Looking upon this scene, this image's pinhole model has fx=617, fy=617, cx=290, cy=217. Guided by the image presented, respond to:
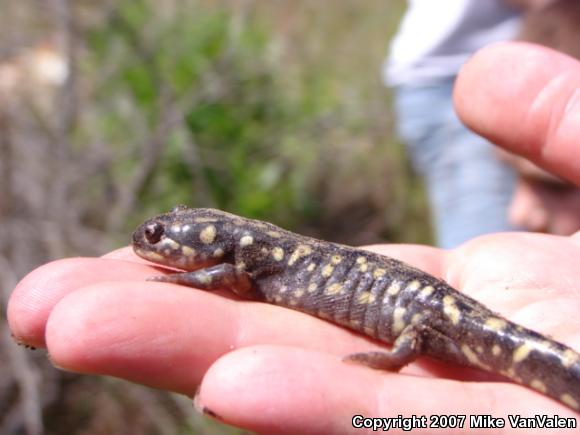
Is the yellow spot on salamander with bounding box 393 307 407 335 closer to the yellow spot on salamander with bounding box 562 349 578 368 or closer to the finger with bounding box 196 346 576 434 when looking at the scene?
the finger with bounding box 196 346 576 434

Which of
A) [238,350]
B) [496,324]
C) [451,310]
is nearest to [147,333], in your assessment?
[238,350]

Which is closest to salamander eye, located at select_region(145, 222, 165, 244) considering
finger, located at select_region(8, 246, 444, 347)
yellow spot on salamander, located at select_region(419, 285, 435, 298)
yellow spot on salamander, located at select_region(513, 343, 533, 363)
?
finger, located at select_region(8, 246, 444, 347)

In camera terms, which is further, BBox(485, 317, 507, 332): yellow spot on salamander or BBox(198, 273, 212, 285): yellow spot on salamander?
BBox(198, 273, 212, 285): yellow spot on salamander

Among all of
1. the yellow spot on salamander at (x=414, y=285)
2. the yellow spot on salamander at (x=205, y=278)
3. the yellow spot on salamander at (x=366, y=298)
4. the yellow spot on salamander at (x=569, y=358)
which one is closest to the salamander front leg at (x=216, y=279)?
the yellow spot on salamander at (x=205, y=278)

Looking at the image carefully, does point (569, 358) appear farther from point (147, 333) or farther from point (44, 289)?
point (44, 289)

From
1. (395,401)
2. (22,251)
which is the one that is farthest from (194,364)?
(22,251)

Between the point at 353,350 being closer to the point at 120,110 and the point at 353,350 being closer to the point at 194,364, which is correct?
the point at 194,364

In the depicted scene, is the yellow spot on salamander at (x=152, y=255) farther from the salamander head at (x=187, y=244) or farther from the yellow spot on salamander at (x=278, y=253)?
the yellow spot on salamander at (x=278, y=253)
